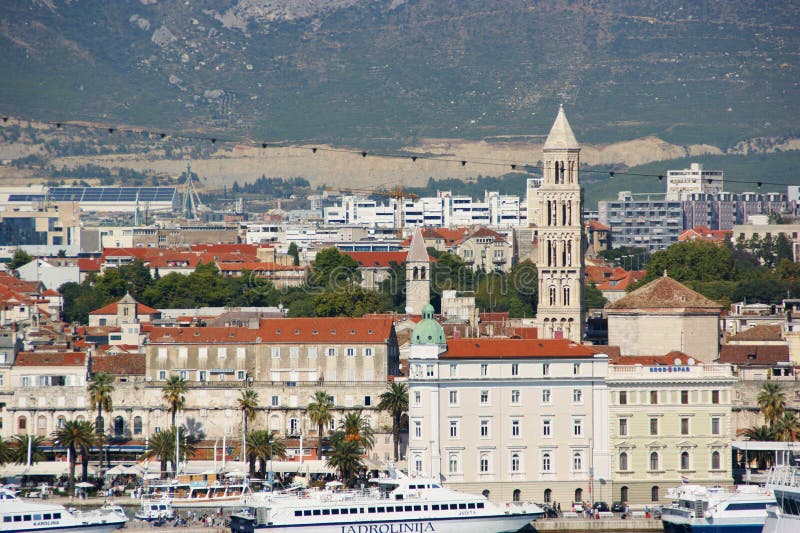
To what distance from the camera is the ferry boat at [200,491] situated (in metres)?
86.1

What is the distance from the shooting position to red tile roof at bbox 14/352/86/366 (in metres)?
105

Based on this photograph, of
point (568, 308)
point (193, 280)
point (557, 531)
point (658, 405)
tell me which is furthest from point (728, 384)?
point (193, 280)

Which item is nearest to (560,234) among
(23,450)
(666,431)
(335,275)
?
(666,431)

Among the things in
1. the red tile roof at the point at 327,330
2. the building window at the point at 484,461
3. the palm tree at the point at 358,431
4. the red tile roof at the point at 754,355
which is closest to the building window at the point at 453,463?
the building window at the point at 484,461

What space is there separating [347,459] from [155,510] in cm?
1001

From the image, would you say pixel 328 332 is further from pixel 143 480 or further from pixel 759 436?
pixel 759 436

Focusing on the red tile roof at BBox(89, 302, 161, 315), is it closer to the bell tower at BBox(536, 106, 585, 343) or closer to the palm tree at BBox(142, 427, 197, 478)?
the bell tower at BBox(536, 106, 585, 343)

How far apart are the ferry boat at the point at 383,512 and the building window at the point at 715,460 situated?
424 inches

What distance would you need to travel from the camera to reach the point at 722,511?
79.4 m

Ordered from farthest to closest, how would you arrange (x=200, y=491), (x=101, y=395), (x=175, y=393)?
(x=175, y=393)
(x=101, y=395)
(x=200, y=491)

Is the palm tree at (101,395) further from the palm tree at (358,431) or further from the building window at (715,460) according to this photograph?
the building window at (715,460)

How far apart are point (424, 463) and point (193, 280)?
311 ft

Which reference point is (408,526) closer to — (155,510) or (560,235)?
(155,510)

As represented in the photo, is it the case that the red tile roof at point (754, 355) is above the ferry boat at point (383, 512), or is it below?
above
